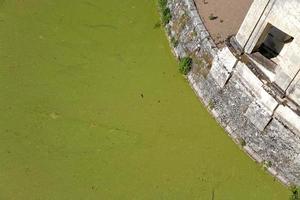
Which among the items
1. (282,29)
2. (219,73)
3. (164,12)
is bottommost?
(164,12)

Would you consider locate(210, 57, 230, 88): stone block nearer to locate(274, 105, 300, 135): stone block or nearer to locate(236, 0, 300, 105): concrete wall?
locate(236, 0, 300, 105): concrete wall

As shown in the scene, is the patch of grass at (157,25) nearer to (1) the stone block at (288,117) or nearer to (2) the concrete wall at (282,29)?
(2) the concrete wall at (282,29)

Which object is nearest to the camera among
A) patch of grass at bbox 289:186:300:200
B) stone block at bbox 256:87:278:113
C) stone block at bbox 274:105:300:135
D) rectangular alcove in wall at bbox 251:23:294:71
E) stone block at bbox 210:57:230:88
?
stone block at bbox 274:105:300:135

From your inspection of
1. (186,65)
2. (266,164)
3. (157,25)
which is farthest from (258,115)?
(157,25)

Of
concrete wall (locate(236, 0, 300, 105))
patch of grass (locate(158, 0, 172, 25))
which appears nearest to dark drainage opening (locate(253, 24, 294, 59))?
concrete wall (locate(236, 0, 300, 105))

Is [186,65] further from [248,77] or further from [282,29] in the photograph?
[282,29]

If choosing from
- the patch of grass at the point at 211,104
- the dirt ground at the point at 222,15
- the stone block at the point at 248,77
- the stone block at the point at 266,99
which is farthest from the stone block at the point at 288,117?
the dirt ground at the point at 222,15
